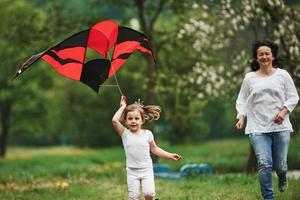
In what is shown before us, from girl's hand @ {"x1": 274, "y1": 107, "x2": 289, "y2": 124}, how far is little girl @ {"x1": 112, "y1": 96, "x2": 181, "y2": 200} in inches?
47.6

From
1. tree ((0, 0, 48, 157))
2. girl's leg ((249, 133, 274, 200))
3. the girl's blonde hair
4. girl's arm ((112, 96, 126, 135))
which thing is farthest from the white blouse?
tree ((0, 0, 48, 157))

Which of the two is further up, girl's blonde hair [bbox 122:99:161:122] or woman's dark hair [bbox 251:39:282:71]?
woman's dark hair [bbox 251:39:282:71]

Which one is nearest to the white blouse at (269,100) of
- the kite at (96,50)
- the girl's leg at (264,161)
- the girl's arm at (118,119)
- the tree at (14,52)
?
the girl's leg at (264,161)

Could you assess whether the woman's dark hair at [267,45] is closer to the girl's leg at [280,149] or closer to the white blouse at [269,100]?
the white blouse at [269,100]

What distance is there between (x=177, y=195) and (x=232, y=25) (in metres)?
5.00

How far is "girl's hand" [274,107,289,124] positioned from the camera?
22.4 feet

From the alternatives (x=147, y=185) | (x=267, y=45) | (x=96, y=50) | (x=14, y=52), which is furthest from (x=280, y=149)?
(x=14, y=52)

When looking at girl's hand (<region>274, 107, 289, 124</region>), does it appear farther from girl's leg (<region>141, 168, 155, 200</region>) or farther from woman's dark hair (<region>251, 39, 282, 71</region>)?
girl's leg (<region>141, 168, 155, 200</region>)

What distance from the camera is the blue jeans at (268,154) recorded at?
22.3ft

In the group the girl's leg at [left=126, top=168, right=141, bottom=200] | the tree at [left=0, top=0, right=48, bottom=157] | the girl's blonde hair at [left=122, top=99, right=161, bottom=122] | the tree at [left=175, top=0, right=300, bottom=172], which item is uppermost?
the tree at [left=0, top=0, right=48, bottom=157]

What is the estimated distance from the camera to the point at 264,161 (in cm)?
679

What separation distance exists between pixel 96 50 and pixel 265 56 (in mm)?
2073

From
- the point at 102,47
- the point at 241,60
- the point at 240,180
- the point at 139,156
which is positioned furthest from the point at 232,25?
the point at 139,156

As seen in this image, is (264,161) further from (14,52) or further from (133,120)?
(14,52)
